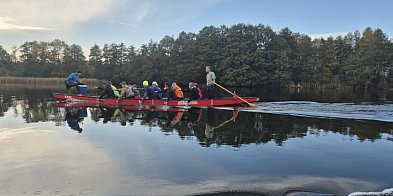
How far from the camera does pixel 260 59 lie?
63.4 m

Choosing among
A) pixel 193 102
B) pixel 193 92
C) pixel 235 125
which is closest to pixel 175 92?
pixel 193 92

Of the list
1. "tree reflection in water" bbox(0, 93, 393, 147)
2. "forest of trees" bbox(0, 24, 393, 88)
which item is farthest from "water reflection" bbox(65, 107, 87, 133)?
"forest of trees" bbox(0, 24, 393, 88)

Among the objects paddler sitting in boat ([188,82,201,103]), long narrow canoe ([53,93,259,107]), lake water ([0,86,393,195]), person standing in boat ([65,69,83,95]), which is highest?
person standing in boat ([65,69,83,95])

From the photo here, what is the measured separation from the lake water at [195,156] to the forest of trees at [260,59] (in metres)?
48.7

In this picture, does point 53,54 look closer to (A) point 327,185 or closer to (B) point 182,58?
(B) point 182,58

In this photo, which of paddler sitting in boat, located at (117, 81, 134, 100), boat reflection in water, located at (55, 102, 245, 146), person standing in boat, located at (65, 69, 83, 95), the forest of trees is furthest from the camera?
the forest of trees

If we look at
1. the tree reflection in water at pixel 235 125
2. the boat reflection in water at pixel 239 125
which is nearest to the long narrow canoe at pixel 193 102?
the tree reflection in water at pixel 235 125

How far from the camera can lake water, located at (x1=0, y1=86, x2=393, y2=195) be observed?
6.54 metres

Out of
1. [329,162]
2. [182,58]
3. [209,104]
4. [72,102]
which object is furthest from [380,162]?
[182,58]

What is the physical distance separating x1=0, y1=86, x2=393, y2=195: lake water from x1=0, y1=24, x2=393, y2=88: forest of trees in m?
48.7

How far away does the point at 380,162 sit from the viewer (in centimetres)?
825

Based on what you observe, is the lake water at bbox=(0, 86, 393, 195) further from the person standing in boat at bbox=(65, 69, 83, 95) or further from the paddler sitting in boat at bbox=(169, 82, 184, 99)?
the person standing in boat at bbox=(65, 69, 83, 95)

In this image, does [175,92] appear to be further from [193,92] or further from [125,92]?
[125,92]

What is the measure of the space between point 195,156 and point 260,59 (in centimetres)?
5682
